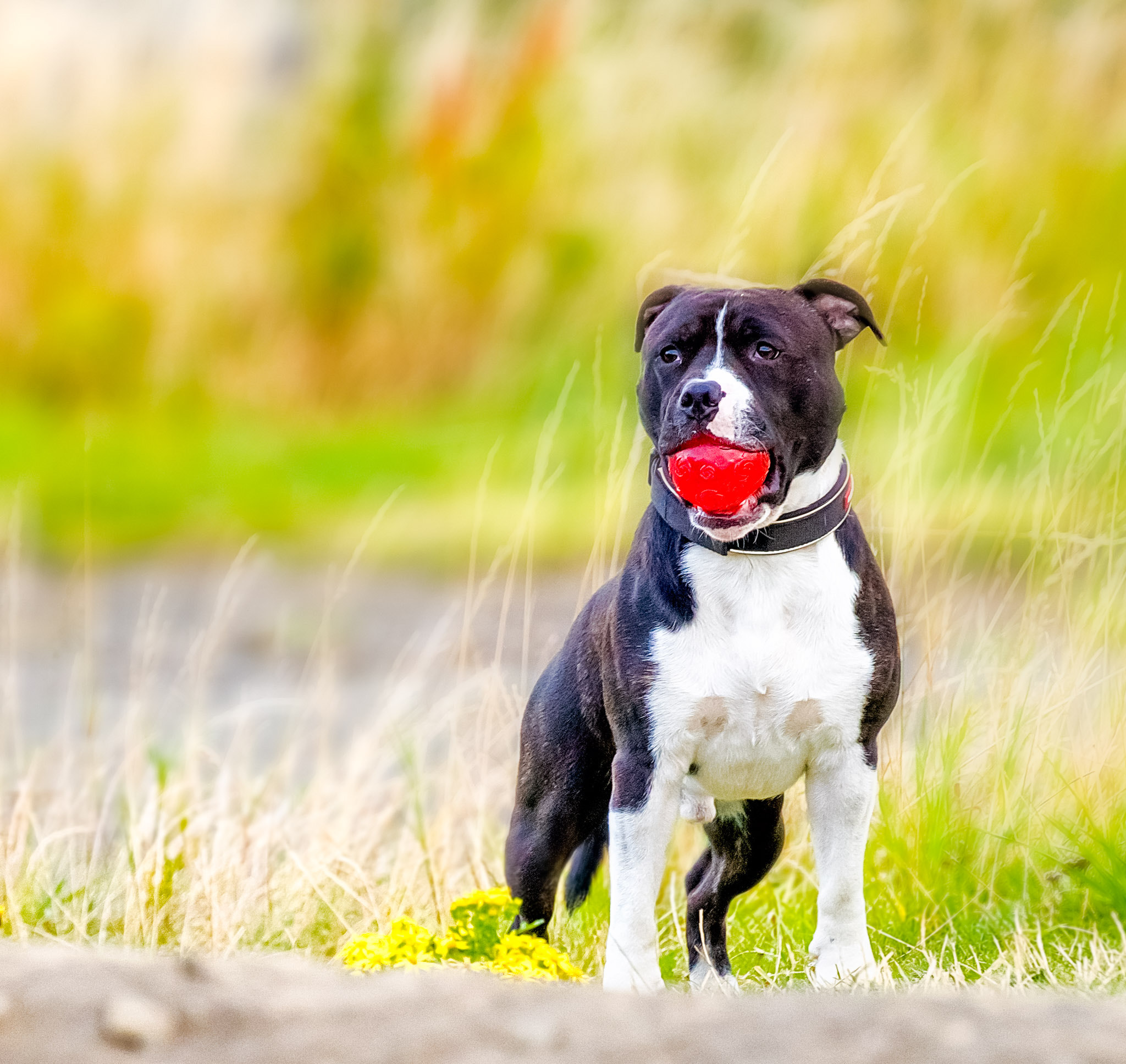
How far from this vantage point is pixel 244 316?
392 inches

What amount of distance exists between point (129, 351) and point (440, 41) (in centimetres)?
293

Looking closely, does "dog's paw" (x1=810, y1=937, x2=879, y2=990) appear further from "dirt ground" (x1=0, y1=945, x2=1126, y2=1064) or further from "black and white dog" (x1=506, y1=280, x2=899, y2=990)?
"dirt ground" (x1=0, y1=945, x2=1126, y2=1064)

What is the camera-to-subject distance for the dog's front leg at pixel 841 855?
2.48 meters

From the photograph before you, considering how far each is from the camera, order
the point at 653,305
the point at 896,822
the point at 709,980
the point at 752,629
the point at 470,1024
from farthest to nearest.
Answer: the point at 896,822 < the point at 709,980 < the point at 653,305 < the point at 752,629 < the point at 470,1024

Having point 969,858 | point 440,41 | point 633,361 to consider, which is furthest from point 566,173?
point 969,858

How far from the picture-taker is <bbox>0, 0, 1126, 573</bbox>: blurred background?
897 cm

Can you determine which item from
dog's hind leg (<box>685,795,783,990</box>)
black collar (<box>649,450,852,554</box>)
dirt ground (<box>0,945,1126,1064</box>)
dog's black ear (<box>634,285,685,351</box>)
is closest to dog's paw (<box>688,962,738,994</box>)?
dog's hind leg (<box>685,795,783,990</box>)

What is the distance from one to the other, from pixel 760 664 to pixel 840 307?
644mm

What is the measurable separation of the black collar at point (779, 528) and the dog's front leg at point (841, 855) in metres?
0.35

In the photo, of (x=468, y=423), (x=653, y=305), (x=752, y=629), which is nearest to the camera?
(x=752, y=629)

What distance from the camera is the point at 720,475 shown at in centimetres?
230

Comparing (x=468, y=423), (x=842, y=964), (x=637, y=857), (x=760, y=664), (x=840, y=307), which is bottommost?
(x=468, y=423)

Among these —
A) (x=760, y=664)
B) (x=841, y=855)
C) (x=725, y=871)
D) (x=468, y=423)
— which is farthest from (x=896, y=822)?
(x=468, y=423)

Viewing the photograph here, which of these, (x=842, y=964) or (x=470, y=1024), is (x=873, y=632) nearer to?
(x=842, y=964)
